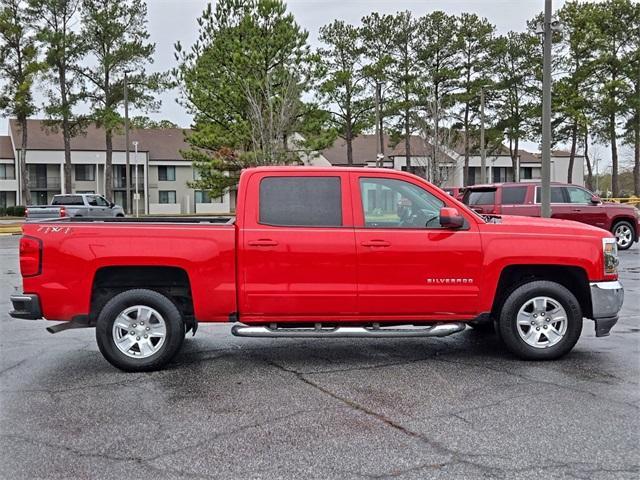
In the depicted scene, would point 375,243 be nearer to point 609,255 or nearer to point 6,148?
point 609,255

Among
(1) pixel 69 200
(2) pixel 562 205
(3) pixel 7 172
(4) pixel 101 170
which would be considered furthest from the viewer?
(4) pixel 101 170

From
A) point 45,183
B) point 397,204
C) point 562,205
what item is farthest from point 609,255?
point 45,183

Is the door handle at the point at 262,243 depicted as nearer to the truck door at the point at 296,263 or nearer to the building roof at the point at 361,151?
the truck door at the point at 296,263

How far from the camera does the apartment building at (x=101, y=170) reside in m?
59.8

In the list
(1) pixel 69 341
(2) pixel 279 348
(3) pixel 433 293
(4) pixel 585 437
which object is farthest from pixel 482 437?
(1) pixel 69 341

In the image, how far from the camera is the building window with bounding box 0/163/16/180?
197 ft

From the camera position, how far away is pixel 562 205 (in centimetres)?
1795

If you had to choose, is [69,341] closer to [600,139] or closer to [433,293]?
[433,293]

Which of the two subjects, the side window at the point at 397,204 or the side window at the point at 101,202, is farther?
the side window at the point at 101,202

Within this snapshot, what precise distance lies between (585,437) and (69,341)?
5690 millimetres

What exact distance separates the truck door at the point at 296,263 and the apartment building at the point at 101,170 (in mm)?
52253

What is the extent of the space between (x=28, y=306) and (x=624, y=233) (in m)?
16.8

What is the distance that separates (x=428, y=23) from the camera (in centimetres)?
4978

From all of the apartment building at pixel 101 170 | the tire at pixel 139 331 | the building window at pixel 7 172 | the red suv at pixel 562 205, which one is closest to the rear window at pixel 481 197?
the red suv at pixel 562 205
